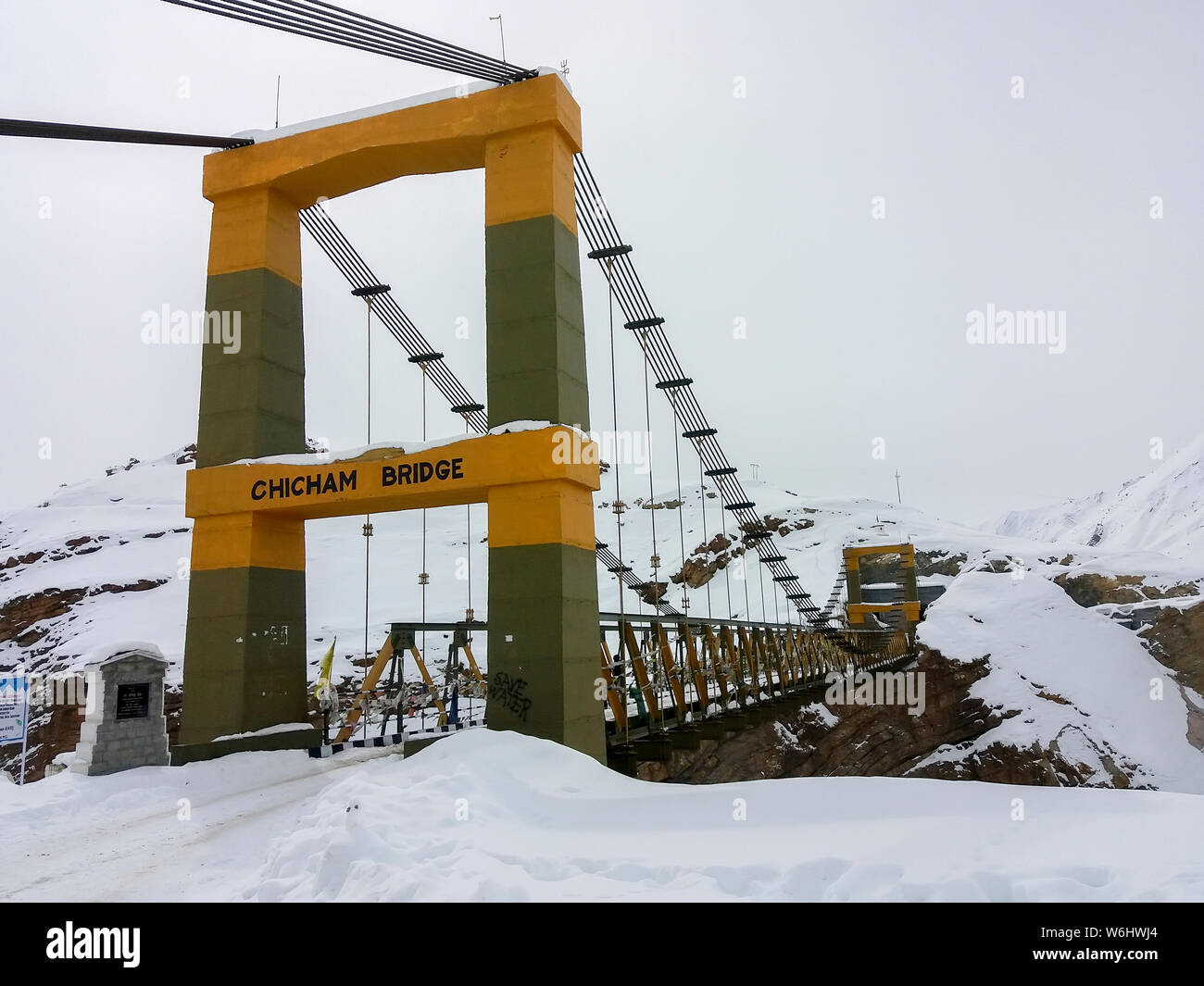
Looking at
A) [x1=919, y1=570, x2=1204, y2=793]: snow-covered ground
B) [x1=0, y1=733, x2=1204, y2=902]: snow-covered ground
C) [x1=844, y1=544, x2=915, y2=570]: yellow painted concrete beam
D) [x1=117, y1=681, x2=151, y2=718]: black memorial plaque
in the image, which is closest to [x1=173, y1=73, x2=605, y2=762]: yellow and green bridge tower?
[x1=117, y1=681, x2=151, y2=718]: black memorial plaque

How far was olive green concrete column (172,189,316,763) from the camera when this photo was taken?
1603 centimetres

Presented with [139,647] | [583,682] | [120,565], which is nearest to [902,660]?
[583,682]

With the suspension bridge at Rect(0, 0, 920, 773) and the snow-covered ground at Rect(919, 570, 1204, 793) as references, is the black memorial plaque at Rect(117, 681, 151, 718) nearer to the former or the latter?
the suspension bridge at Rect(0, 0, 920, 773)

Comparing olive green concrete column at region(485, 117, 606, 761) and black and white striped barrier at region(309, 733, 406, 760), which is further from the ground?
olive green concrete column at region(485, 117, 606, 761)

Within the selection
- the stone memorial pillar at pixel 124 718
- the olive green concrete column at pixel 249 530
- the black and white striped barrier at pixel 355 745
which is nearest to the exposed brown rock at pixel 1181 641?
the black and white striped barrier at pixel 355 745

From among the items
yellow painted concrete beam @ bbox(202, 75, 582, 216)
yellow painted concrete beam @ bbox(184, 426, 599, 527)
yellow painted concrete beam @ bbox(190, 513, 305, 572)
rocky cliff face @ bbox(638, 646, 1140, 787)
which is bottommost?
rocky cliff face @ bbox(638, 646, 1140, 787)

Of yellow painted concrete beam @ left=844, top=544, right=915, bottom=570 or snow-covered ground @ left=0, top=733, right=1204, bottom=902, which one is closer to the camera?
snow-covered ground @ left=0, top=733, right=1204, bottom=902

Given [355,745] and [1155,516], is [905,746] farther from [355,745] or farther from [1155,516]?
[1155,516]

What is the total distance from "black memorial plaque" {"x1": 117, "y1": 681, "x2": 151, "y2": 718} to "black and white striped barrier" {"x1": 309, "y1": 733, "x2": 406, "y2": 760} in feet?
11.1

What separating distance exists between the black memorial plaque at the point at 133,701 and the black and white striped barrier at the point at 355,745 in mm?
3369

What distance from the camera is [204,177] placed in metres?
17.9

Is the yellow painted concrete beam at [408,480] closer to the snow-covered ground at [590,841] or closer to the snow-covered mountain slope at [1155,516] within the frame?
the snow-covered ground at [590,841]

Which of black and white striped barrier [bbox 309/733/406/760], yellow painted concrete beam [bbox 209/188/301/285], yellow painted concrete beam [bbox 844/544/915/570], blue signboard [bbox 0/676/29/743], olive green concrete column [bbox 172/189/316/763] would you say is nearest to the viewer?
blue signboard [bbox 0/676/29/743]

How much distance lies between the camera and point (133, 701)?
45.3 feet
